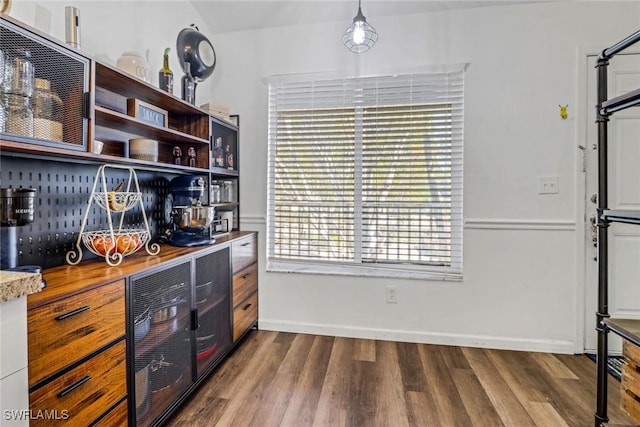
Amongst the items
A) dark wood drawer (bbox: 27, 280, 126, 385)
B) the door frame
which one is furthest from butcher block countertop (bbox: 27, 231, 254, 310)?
the door frame

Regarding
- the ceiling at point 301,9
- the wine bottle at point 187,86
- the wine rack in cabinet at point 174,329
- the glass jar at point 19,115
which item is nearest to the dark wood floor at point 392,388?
the wine rack in cabinet at point 174,329

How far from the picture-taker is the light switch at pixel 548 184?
2.42 m

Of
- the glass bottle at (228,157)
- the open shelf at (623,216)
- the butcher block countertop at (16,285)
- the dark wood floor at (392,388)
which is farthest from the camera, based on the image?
the glass bottle at (228,157)

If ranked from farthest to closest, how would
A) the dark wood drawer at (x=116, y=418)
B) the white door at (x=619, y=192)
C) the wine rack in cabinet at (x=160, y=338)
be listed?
the white door at (x=619, y=192) → the wine rack in cabinet at (x=160, y=338) → the dark wood drawer at (x=116, y=418)

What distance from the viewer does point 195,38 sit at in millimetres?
2324

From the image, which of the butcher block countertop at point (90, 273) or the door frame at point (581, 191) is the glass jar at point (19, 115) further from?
the door frame at point (581, 191)

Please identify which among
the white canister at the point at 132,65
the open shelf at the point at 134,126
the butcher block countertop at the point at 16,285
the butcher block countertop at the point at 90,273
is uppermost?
the white canister at the point at 132,65

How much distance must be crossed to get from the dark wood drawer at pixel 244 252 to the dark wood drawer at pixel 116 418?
1094mm

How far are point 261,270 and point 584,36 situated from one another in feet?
10.1

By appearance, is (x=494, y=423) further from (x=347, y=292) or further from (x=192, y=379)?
(x=192, y=379)

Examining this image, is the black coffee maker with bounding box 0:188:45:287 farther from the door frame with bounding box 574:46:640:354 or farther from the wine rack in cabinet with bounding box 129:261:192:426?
the door frame with bounding box 574:46:640:354

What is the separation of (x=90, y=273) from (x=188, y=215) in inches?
29.4

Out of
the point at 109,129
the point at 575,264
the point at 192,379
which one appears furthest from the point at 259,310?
the point at 575,264

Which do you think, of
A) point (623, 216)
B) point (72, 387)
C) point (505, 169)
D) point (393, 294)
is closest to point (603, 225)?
point (623, 216)
